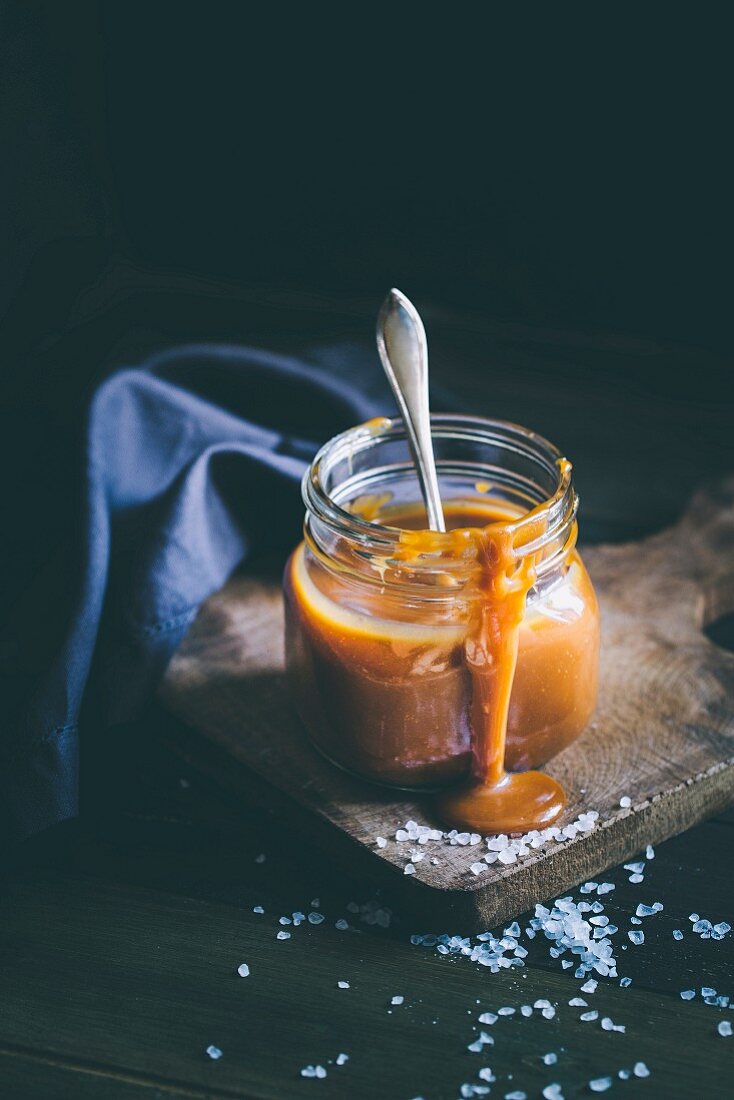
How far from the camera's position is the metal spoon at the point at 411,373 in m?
1.24

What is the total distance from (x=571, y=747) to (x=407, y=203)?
1160mm

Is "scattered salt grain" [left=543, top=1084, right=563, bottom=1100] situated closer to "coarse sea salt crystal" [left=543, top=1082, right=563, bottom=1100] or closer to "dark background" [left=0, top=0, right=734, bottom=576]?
"coarse sea salt crystal" [left=543, top=1082, right=563, bottom=1100]

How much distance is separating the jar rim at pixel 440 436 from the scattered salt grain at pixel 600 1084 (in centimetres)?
48

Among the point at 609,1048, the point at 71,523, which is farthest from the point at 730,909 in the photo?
the point at 71,523

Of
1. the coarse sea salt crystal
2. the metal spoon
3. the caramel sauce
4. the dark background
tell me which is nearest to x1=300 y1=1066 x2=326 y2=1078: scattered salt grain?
the coarse sea salt crystal

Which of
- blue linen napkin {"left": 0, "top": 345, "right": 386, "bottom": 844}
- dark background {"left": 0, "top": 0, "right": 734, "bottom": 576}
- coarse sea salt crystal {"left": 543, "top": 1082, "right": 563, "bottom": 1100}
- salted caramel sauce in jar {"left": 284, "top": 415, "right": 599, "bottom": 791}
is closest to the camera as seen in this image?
coarse sea salt crystal {"left": 543, "top": 1082, "right": 563, "bottom": 1100}

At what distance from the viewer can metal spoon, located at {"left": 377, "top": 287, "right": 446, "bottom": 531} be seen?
1238 mm

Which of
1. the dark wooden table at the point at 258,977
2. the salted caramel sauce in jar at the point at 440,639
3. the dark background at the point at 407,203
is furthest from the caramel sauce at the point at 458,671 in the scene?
the dark background at the point at 407,203

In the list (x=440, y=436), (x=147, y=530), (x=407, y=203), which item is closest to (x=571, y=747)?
(x=440, y=436)

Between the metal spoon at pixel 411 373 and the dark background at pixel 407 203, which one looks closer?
the metal spoon at pixel 411 373

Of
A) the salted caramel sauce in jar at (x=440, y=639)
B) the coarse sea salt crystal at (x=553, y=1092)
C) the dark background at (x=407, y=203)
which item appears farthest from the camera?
the dark background at (x=407, y=203)

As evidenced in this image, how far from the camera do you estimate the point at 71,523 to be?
61.1 inches

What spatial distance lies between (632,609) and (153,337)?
0.94 m

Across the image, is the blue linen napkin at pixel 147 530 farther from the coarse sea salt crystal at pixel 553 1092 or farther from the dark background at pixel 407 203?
the coarse sea salt crystal at pixel 553 1092
